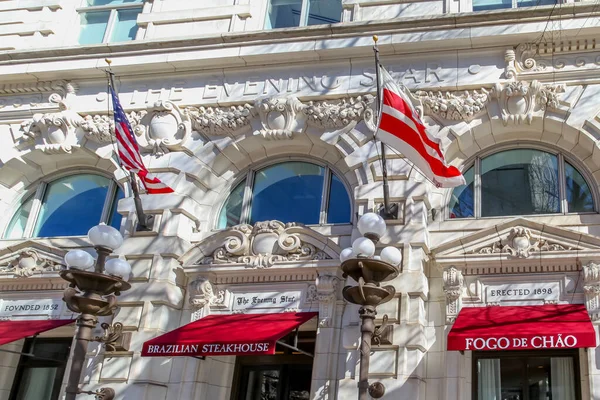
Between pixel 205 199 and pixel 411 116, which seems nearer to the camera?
pixel 411 116

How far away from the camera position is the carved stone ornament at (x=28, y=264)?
1502cm

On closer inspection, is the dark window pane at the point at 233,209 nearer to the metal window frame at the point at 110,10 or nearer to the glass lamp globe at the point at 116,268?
the glass lamp globe at the point at 116,268

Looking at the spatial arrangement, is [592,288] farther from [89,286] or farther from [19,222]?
[19,222]

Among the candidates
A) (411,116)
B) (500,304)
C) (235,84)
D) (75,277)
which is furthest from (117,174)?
(500,304)

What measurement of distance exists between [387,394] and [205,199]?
6.02 metres

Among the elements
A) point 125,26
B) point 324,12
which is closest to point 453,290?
point 324,12

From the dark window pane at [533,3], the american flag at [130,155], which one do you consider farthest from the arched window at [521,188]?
the american flag at [130,155]

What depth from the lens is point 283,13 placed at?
16891 mm

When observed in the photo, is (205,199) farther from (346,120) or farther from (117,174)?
(346,120)

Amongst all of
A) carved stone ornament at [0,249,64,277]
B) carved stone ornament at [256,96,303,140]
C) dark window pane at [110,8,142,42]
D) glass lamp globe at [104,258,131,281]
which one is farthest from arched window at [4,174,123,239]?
glass lamp globe at [104,258,131,281]

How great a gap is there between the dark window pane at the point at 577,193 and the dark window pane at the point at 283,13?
7.10 metres

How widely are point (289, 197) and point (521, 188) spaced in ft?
15.4

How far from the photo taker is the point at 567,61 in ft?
45.5

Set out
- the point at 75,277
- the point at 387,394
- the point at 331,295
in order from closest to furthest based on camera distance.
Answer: the point at 75,277, the point at 387,394, the point at 331,295
